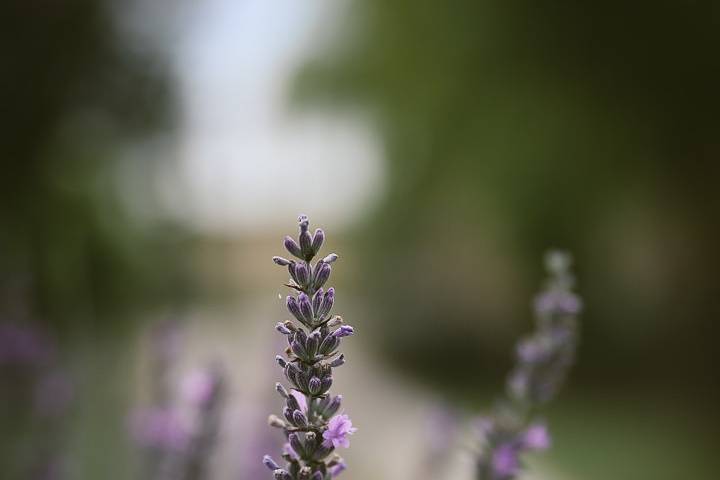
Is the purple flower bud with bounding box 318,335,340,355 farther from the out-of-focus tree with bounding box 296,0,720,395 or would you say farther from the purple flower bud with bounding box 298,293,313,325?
the out-of-focus tree with bounding box 296,0,720,395

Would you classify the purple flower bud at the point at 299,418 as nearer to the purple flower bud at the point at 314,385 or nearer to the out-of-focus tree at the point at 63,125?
the purple flower bud at the point at 314,385

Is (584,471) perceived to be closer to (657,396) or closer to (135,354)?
(657,396)

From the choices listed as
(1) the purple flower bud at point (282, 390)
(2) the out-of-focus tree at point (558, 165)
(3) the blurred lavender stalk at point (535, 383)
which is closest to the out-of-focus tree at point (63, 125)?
(3) the blurred lavender stalk at point (535, 383)

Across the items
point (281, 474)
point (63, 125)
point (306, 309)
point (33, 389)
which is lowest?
point (281, 474)

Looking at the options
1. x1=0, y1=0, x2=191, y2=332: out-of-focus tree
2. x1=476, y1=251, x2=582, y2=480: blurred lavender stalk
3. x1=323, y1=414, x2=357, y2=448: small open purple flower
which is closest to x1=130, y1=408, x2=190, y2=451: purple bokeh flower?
x1=476, y1=251, x2=582, y2=480: blurred lavender stalk

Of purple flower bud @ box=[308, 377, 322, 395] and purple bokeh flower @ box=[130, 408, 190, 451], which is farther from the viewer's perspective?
purple bokeh flower @ box=[130, 408, 190, 451]

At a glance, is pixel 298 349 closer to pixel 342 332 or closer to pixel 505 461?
pixel 342 332

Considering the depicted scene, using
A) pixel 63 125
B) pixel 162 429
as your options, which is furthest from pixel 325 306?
pixel 63 125
